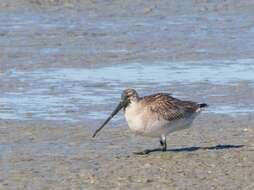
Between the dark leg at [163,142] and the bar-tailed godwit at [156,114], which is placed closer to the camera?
the bar-tailed godwit at [156,114]

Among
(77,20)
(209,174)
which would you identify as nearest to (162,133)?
(209,174)

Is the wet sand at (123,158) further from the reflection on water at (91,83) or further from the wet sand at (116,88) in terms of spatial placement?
the reflection on water at (91,83)

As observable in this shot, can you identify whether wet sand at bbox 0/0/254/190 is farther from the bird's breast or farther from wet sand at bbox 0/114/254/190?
the bird's breast

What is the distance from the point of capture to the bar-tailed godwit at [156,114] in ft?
37.9

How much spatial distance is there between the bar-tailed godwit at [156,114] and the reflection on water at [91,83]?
179 centimetres

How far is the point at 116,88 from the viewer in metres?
15.2

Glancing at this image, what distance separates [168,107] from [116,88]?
354cm

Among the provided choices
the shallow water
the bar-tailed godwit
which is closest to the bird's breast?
the bar-tailed godwit

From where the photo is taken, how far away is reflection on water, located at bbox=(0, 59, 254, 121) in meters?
13.9

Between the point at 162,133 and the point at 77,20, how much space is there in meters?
10.0

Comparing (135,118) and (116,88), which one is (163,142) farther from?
(116,88)

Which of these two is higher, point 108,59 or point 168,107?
point 168,107

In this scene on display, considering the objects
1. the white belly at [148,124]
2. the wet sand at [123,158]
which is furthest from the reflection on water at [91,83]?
the white belly at [148,124]

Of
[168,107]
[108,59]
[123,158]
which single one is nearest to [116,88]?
[108,59]
